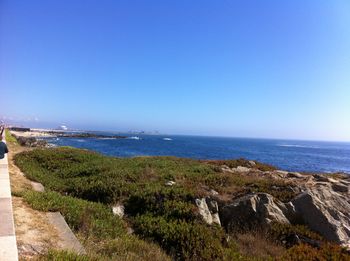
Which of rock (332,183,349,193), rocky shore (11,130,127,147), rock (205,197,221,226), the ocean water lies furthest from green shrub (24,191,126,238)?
the ocean water

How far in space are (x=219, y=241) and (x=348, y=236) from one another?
4.53m

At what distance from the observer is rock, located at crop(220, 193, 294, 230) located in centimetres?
1023

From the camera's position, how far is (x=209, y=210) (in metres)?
10.8

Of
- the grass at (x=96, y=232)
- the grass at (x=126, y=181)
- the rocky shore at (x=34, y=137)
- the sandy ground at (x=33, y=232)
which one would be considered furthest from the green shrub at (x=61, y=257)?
the rocky shore at (x=34, y=137)

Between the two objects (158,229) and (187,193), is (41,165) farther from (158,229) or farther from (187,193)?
(158,229)

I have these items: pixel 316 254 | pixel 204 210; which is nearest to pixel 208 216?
pixel 204 210

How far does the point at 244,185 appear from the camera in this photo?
47.3 feet

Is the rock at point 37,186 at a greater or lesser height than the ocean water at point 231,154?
greater

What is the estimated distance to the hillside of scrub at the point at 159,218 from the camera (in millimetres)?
7523

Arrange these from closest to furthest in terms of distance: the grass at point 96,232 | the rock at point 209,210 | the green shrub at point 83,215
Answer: the grass at point 96,232, the green shrub at point 83,215, the rock at point 209,210

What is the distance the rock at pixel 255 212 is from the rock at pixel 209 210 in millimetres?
410

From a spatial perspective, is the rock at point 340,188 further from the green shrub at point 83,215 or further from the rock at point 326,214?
the green shrub at point 83,215

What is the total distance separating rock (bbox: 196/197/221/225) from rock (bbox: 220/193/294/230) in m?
0.41

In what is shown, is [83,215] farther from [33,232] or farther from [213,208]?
[213,208]
